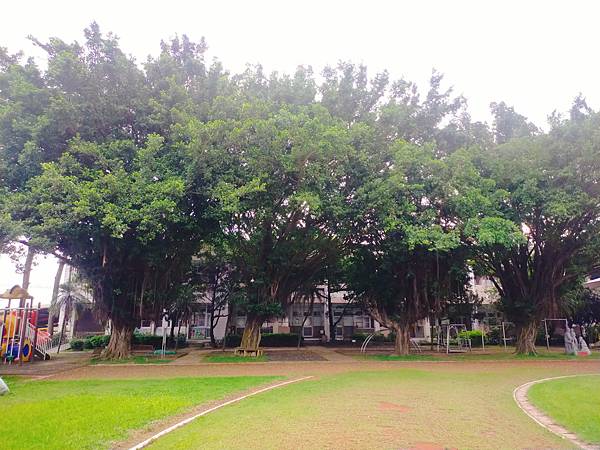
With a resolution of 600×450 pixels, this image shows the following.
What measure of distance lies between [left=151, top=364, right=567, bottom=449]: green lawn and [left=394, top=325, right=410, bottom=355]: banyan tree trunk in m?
10.7

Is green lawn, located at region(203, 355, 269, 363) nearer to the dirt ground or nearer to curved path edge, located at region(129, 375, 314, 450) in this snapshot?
Result: the dirt ground

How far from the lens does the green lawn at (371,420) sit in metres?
6.68

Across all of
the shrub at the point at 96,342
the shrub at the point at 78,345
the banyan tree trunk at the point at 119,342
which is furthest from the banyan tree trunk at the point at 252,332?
the shrub at the point at 78,345

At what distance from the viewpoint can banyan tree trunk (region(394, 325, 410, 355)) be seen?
79.4ft

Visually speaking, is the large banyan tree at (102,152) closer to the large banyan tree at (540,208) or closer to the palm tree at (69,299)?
the palm tree at (69,299)

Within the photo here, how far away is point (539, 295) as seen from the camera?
24.3m

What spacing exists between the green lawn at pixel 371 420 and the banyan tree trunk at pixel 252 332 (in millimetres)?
9902

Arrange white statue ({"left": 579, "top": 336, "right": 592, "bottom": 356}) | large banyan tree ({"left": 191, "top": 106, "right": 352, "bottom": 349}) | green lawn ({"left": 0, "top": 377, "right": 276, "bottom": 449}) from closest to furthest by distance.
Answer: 1. green lawn ({"left": 0, "top": 377, "right": 276, "bottom": 449})
2. large banyan tree ({"left": 191, "top": 106, "right": 352, "bottom": 349})
3. white statue ({"left": 579, "top": 336, "right": 592, "bottom": 356})

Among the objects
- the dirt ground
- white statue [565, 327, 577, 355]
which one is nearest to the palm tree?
the dirt ground

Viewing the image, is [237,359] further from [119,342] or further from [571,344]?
[571,344]

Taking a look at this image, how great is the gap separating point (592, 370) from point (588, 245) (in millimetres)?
8269

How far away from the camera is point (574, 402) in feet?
33.3

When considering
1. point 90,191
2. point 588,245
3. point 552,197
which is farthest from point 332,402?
point 588,245

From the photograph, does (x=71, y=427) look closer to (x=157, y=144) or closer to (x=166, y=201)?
(x=166, y=201)
